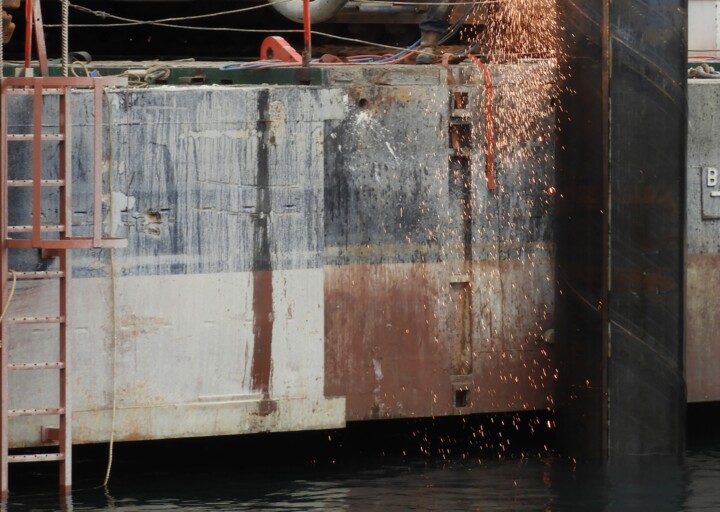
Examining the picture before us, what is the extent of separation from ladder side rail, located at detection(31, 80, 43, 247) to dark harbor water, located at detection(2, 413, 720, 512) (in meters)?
1.80

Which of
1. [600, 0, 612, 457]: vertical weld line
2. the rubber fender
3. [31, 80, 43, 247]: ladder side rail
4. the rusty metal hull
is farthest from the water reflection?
the rubber fender

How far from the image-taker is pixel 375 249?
921 cm

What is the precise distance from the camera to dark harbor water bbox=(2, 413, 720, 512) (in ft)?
27.5

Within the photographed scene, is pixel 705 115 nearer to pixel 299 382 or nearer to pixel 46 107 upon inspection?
pixel 299 382

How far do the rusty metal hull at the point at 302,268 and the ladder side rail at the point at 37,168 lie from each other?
438mm

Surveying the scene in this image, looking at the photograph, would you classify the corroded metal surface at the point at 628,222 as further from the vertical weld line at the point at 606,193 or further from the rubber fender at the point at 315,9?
the rubber fender at the point at 315,9

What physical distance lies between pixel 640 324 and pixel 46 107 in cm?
441

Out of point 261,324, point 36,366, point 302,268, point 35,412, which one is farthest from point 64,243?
point 302,268

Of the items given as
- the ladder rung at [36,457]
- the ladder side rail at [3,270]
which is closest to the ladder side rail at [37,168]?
the ladder side rail at [3,270]

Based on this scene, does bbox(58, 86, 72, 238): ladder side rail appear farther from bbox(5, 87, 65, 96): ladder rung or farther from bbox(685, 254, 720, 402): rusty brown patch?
bbox(685, 254, 720, 402): rusty brown patch

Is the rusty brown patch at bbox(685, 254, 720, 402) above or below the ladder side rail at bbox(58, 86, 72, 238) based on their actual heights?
below

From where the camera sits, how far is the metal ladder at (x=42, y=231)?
8086 millimetres

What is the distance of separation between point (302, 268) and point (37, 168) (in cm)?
202

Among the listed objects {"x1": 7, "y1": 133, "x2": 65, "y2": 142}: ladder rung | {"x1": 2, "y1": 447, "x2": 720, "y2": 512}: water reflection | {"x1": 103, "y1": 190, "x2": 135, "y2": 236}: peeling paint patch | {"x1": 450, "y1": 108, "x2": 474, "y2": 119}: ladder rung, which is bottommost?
{"x1": 2, "y1": 447, "x2": 720, "y2": 512}: water reflection
